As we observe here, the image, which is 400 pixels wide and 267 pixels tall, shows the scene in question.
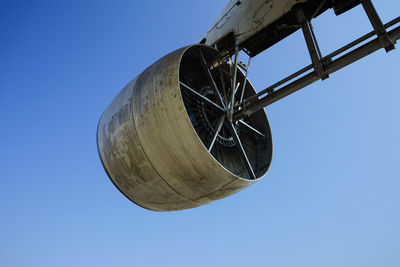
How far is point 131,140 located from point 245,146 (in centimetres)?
434

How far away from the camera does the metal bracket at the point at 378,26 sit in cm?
514

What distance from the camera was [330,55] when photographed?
5809 mm

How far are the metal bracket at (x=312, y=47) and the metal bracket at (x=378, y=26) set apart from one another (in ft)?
3.75

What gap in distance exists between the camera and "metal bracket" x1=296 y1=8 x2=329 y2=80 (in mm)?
5930

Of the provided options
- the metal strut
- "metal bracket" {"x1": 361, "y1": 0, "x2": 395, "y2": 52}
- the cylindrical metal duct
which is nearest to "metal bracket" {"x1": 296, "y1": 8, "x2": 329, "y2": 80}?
the metal strut

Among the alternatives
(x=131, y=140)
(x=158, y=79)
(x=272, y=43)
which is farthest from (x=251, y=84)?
(x=131, y=140)

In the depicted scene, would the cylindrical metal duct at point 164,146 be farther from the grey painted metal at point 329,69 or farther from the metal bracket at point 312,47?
the metal bracket at point 312,47

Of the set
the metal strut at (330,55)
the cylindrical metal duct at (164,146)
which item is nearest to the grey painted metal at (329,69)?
the metal strut at (330,55)

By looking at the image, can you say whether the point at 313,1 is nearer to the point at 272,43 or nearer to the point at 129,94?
the point at 272,43

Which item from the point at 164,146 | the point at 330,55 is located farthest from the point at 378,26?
the point at 164,146

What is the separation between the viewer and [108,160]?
698 centimetres

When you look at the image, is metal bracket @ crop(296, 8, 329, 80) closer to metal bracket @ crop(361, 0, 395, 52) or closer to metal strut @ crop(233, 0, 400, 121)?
metal strut @ crop(233, 0, 400, 121)

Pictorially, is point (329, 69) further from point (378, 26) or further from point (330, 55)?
point (378, 26)

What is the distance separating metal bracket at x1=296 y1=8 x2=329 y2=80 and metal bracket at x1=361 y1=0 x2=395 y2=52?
1142 mm
